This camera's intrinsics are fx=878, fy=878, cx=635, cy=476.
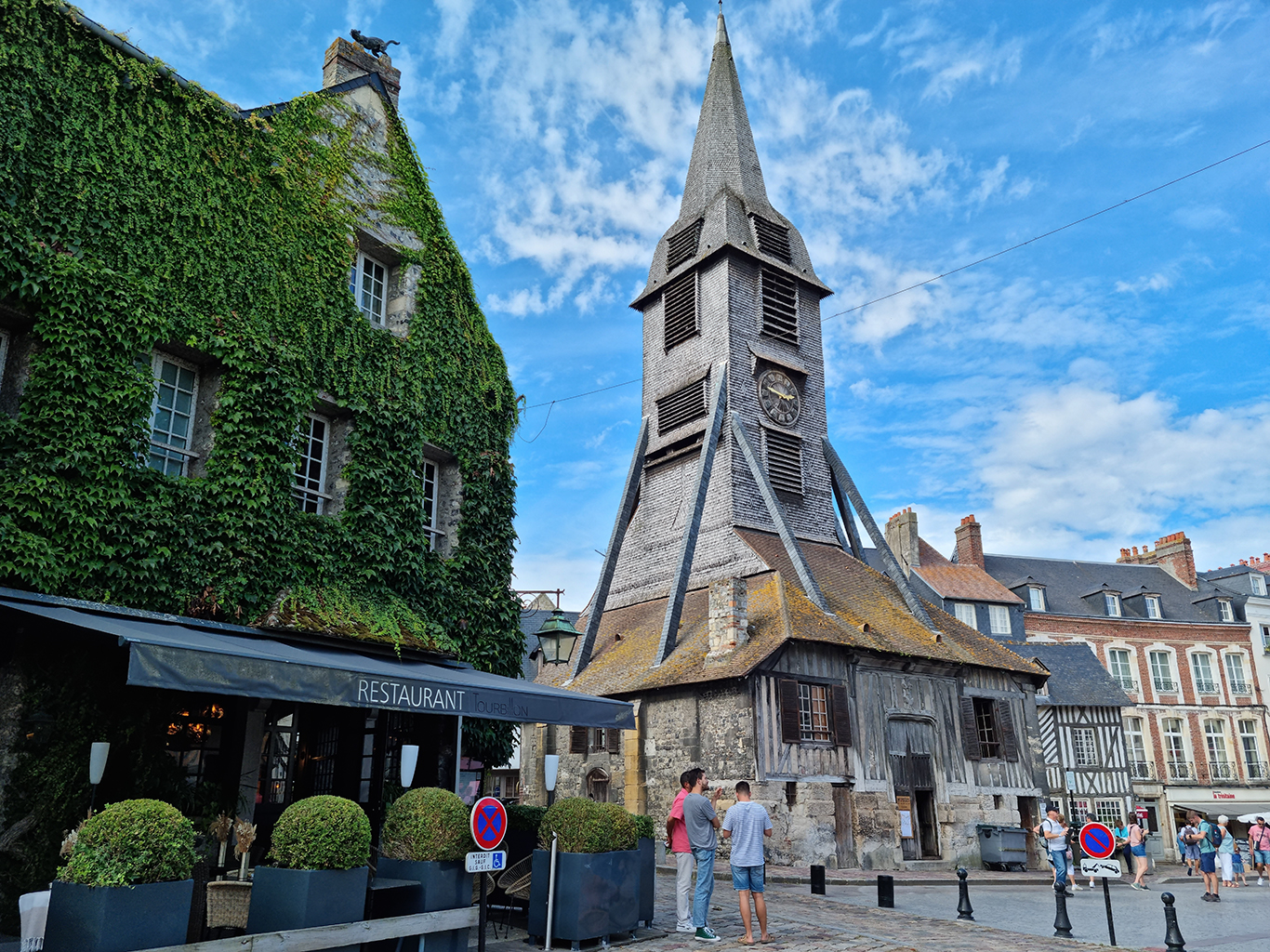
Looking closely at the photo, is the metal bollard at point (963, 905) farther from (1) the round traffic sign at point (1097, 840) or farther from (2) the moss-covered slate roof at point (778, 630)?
(2) the moss-covered slate roof at point (778, 630)

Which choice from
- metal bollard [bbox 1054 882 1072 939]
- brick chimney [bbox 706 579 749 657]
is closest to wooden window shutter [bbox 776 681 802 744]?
brick chimney [bbox 706 579 749 657]

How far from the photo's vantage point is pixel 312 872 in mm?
5043

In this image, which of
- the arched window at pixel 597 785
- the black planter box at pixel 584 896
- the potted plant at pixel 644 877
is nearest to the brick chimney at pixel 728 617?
the arched window at pixel 597 785

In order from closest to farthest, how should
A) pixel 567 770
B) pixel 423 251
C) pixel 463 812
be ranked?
pixel 463 812 → pixel 423 251 → pixel 567 770

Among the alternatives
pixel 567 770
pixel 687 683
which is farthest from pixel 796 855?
pixel 567 770

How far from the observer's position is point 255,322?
8586 millimetres

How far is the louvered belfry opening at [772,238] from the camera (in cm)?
2373

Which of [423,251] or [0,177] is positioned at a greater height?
[423,251]

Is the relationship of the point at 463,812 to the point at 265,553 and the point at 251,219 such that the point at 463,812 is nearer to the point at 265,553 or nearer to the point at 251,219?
the point at 265,553

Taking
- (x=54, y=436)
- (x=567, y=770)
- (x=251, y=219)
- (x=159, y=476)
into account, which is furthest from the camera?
(x=567, y=770)

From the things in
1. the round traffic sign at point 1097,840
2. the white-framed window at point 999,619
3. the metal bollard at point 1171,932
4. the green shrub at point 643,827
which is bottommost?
the metal bollard at point 1171,932

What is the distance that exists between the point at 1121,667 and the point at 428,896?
31351mm

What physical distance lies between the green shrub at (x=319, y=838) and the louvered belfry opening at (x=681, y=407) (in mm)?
17307

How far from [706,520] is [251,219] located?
13.7m
